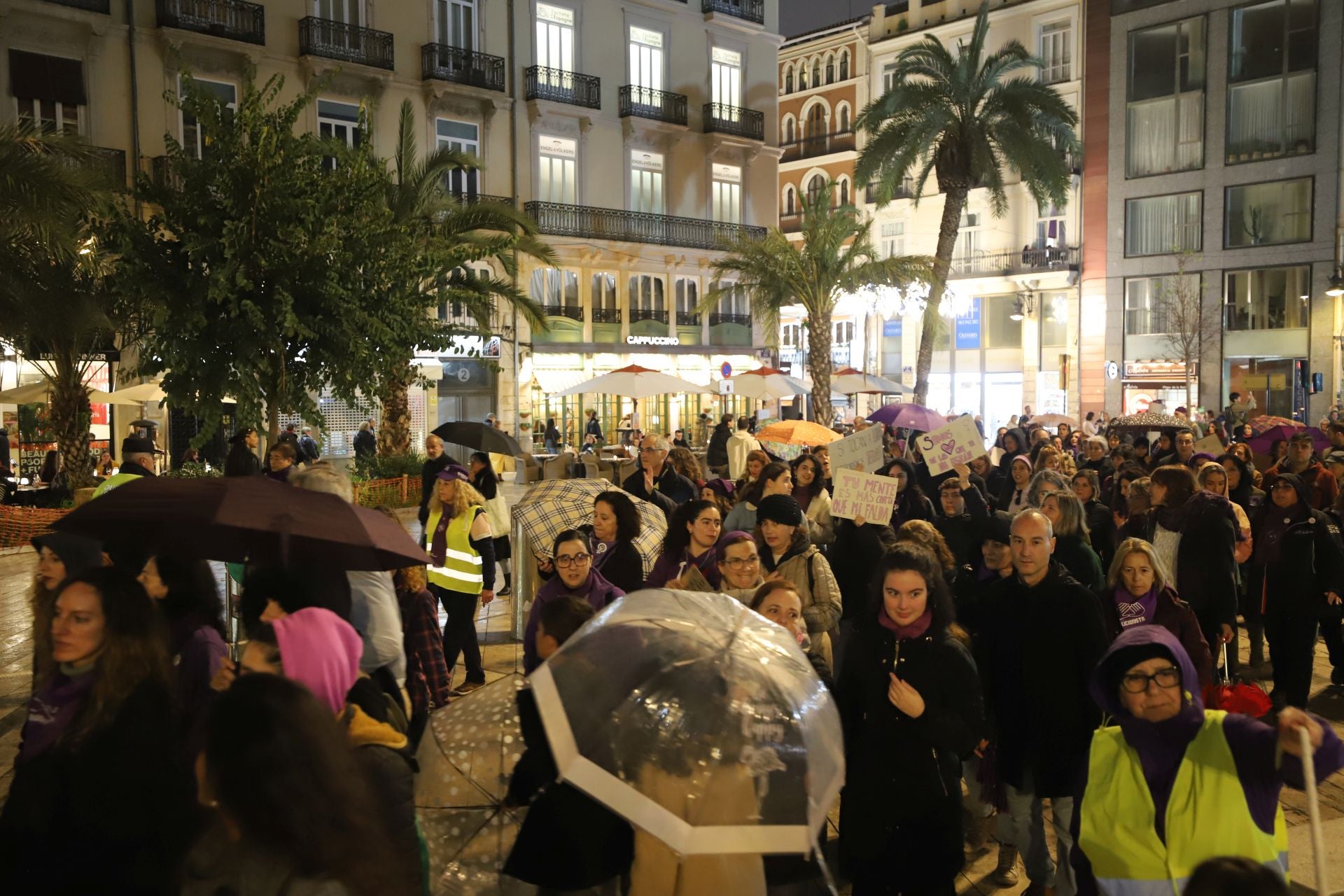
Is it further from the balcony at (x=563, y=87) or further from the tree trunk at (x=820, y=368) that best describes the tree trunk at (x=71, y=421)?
the balcony at (x=563, y=87)

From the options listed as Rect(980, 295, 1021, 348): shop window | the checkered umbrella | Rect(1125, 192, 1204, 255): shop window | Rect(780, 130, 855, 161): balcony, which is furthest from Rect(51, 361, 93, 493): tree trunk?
Rect(780, 130, 855, 161): balcony

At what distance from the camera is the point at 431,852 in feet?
11.3

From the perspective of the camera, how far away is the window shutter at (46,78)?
81.8 feet

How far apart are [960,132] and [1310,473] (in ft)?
65.0

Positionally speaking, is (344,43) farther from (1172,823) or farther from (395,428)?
(1172,823)

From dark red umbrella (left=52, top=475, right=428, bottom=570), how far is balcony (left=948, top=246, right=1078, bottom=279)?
4197cm

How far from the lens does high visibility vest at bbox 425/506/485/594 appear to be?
7648 mm

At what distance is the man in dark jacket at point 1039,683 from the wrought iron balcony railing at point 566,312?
30886 millimetres

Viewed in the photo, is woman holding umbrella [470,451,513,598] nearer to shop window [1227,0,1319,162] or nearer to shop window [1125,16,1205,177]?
shop window [1227,0,1319,162]

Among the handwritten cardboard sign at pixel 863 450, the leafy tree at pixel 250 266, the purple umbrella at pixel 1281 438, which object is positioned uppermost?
the leafy tree at pixel 250 266

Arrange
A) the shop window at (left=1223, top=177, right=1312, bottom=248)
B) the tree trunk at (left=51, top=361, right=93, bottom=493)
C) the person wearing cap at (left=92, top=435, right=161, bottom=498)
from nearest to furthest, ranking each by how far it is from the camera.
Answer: the person wearing cap at (left=92, top=435, right=161, bottom=498) < the tree trunk at (left=51, top=361, right=93, bottom=493) < the shop window at (left=1223, top=177, right=1312, bottom=248)

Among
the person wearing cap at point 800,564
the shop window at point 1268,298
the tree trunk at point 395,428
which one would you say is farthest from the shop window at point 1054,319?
the person wearing cap at point 800,564

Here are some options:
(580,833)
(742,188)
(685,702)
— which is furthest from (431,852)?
(742,188)

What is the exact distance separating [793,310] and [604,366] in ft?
63.9
